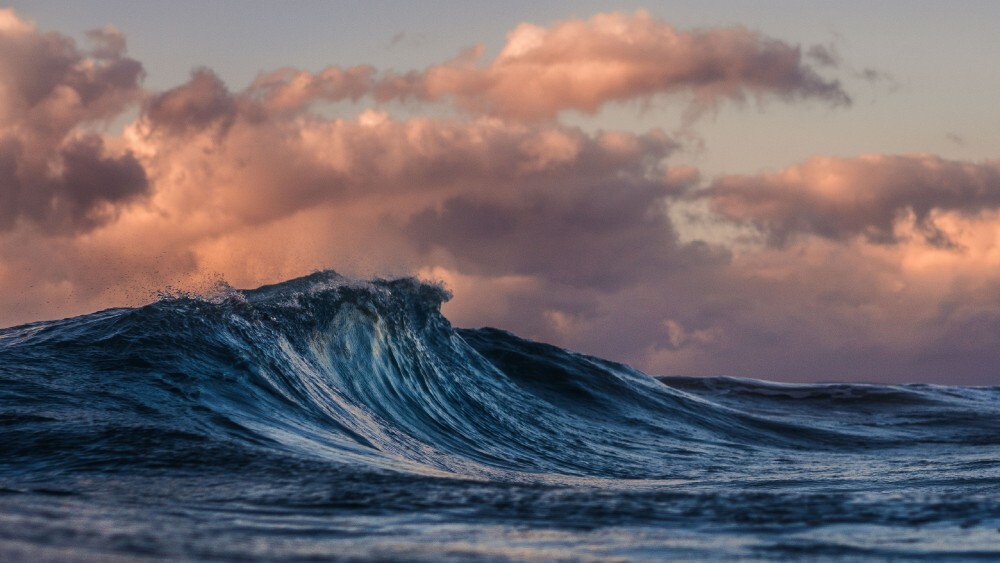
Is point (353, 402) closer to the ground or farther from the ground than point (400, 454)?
farther from the ground

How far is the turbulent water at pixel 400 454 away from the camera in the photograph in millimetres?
4402

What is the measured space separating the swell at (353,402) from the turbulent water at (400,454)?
48mm

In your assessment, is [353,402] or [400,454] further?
[353,402]

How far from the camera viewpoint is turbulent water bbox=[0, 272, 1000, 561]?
440 centimetres

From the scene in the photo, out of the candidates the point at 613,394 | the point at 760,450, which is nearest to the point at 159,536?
the point at 760,450

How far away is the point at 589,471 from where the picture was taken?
1271 centimetres

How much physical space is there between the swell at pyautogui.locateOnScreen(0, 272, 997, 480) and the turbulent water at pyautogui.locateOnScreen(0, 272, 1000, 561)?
0.05 meters

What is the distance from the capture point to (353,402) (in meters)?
12.7

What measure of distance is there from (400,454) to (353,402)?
2.54m

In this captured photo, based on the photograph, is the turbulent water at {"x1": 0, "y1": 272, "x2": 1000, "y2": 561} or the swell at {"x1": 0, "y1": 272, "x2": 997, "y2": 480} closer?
the turbulent water at {"x1": 0, "y1": 272, "x2": 1000, "y2": 561}

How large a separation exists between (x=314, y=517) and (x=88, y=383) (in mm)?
5230

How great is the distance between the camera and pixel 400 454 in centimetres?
1034

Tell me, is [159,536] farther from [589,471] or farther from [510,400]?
[510,400]

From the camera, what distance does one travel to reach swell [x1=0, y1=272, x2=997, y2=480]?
759 cm
